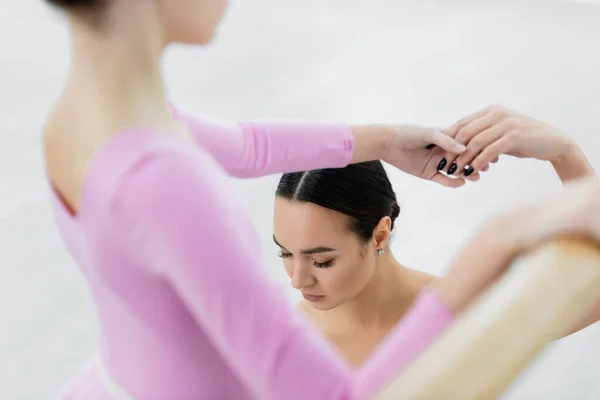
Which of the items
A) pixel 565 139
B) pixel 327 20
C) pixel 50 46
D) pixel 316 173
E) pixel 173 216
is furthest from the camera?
pixel 327 20

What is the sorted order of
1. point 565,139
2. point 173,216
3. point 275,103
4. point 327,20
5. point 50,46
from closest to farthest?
point 173,216 < point 565,139 < point 275,103 < point 50,46 < point 327,20

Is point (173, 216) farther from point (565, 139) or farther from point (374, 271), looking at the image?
point (374, 271)

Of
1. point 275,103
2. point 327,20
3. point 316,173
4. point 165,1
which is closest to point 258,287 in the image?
point 165,1

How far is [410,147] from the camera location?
1.19 metres

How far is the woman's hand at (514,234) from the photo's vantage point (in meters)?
0.57

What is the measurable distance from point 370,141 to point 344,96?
2.73m

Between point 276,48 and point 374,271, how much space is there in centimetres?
307

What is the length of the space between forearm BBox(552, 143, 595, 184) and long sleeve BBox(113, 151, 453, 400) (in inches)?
22.3

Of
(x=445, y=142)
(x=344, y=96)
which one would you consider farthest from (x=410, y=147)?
(x=344, y=96)

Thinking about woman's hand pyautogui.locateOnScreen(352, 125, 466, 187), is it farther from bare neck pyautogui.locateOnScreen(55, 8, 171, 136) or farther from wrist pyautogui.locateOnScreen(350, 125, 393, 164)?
bare neck pyautogui.locateOnScreen(55, 8, 171, 136)

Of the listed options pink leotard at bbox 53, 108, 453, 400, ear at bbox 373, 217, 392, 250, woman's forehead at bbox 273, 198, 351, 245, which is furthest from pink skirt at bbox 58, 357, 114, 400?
ear at bbox 373, 217, 392, 250

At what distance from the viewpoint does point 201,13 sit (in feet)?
2.02

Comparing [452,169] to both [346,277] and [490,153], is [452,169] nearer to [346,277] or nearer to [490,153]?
[490,153]

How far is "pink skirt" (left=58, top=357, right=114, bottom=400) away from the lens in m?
0.81
